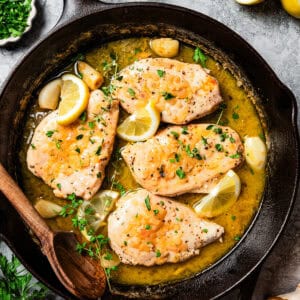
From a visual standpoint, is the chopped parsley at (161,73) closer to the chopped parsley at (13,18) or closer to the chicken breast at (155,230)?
the chicken breast at (155,230)

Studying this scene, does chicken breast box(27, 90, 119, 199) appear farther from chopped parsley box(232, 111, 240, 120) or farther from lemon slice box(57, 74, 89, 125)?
chopped parsley box(232, 111, 240, 120)

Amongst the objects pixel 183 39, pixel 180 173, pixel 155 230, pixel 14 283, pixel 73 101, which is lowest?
pixel 14 283

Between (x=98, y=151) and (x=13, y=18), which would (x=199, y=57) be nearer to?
(x=98, y=151)

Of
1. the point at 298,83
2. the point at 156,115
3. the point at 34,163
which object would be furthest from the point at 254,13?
the point at 34,163

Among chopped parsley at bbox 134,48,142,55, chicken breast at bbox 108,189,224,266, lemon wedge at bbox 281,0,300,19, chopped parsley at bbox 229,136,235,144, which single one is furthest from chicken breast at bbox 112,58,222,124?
lemon wedge at bbox 281,0,300,19

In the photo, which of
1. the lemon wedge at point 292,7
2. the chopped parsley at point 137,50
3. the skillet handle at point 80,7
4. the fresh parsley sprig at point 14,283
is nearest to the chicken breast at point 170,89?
the chopped parsley at point 137,50

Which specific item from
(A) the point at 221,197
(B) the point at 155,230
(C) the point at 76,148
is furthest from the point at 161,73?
(B) the point at 155,230
